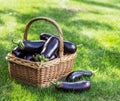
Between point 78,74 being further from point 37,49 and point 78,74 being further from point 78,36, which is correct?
point 78,36

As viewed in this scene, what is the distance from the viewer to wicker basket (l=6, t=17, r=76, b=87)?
4.86 meters

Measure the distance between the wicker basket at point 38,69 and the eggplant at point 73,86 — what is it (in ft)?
0.65

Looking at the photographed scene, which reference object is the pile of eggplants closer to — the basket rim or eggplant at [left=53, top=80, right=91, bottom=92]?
the basket rim

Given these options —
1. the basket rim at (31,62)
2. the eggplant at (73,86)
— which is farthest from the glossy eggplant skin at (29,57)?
the eggplant at (73,86)

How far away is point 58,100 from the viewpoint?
187 inches

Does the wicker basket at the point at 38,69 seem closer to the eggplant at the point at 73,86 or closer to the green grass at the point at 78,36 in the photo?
the green grass at the point at 78,36

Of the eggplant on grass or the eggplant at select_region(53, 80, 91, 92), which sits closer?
the eggplant at select_region(53, 80, 91, 92)

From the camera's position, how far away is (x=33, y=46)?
512 cm

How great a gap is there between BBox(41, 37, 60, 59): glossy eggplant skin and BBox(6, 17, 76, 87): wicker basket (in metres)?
0.11

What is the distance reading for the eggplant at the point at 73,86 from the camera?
16.0ft

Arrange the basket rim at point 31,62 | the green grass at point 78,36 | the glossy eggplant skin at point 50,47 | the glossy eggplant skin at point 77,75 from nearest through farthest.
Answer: the basket rim at point 31,62, the green grass at point 78,36, the glossy eggplant skin at point 50,47, the glossy eggplant skin at point 77,75

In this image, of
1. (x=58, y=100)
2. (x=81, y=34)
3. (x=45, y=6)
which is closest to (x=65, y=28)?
(x=81, y=34)

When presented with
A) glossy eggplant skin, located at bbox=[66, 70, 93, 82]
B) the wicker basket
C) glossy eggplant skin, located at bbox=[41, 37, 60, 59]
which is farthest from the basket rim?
glossy eggplant skin, located at bbox=[66, 70, 93, 82]

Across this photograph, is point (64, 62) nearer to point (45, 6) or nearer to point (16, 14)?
point (16, 14)
